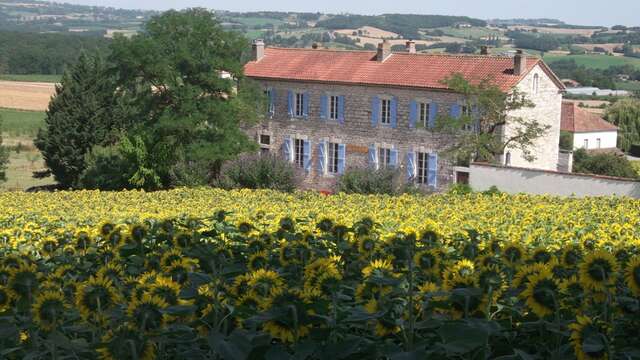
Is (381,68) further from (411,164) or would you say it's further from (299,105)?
(411,164)

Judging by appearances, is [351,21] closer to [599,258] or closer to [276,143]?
[276,143]

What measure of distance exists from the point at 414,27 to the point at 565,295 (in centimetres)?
16979

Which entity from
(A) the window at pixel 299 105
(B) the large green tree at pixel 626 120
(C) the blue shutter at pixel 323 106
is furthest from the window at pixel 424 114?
(B) the large green tree at pixel 626 120

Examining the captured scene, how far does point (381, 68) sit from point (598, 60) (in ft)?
365

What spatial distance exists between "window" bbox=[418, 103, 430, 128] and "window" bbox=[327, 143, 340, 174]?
406cm

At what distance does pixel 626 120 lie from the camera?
6819cm

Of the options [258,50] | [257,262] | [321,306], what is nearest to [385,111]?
[258,50]

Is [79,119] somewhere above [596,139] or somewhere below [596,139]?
above

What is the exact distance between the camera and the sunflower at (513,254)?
4457 mm

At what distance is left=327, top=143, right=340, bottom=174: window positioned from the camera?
3866 centimetres

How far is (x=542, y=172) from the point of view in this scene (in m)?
28.4

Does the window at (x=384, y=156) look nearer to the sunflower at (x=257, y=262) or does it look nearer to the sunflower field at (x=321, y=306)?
the sunflower field at (x=321, y=306)

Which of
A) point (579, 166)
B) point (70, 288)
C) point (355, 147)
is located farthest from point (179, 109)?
point (70, 288)

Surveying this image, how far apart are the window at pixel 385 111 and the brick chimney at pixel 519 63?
16.8 ft
